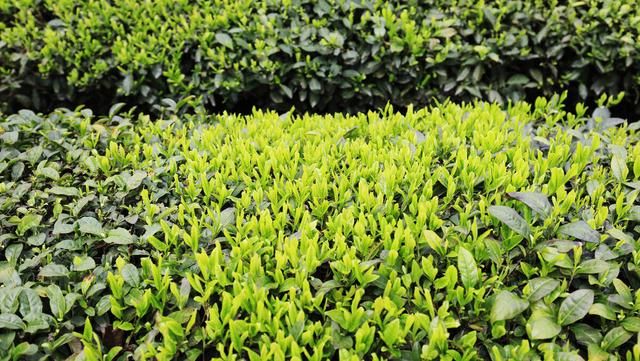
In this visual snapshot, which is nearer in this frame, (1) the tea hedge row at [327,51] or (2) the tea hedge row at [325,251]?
(2) the tea hedge row at [325,251]

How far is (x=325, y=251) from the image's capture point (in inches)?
74.2

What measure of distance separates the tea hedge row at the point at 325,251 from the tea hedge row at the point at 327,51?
1516mm

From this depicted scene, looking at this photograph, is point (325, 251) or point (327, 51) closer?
point (325, 251)

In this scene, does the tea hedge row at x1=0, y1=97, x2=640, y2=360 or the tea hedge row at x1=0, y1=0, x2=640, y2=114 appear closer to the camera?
the tea hedge row at x1=0, y1=97, x2=640, y2=360

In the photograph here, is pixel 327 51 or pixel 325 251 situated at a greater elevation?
pixel 327 51

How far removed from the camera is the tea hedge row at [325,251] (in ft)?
5.45

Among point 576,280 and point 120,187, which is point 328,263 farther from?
point 120,187

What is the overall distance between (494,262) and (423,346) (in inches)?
17.7

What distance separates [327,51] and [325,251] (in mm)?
2453

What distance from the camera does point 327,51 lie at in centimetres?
403

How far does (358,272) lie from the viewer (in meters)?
1.77

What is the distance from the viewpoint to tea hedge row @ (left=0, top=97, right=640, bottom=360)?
1.66 m

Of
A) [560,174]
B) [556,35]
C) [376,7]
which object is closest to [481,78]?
[556,35]

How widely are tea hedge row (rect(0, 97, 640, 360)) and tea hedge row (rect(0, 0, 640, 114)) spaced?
1.52 meters
